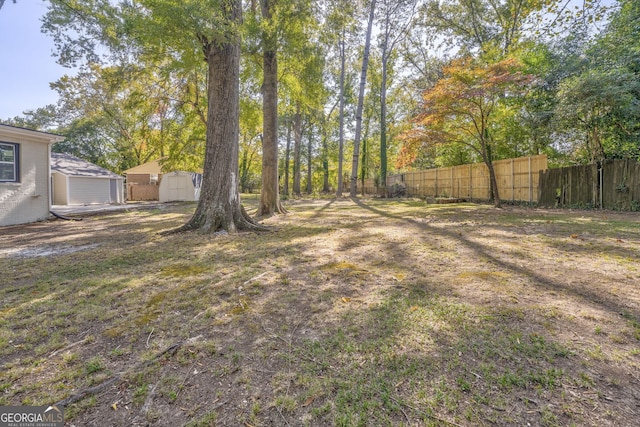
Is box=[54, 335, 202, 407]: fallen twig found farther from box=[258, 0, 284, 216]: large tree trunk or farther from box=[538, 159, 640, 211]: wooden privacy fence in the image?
box=[538, 159, 640, 211]: wooden privacy fence

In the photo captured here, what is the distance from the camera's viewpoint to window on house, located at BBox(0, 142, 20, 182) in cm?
830

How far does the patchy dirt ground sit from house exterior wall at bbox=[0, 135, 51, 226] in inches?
266

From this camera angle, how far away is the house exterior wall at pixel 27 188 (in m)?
8.31

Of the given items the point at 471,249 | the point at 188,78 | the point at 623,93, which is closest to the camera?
the point at 471,249

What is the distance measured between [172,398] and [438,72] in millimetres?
20805

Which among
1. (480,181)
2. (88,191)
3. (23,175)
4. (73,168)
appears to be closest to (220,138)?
(23,175)

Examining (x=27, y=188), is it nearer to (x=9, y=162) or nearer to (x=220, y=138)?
(x=9, y=162)

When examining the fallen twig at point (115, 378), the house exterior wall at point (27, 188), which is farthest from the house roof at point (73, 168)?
the fallen twig at point (115, 378)

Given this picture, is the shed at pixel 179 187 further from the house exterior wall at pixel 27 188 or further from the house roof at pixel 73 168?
the house exterior wall at pixel 27 188

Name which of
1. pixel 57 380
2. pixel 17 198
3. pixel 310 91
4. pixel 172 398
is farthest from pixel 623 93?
pixel 17 198

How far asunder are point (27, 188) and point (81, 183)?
33.6ft

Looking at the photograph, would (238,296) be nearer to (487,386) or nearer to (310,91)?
(487,386)

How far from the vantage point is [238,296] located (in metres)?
2.77

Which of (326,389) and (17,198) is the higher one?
(17,198)
